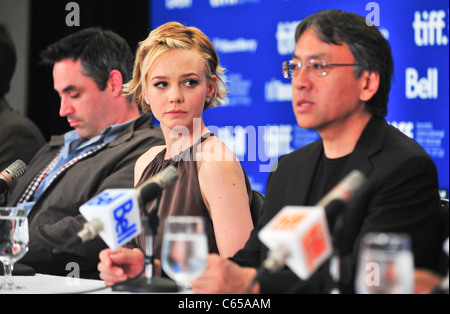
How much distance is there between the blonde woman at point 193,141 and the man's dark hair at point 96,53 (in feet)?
3.00

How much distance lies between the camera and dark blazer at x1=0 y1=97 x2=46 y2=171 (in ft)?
13.6

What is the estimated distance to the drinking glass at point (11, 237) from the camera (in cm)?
→ 216

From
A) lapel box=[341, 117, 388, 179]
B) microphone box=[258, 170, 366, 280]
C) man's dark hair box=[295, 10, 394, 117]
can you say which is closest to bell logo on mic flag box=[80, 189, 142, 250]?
microphone box=[258, 170, 366, 280]

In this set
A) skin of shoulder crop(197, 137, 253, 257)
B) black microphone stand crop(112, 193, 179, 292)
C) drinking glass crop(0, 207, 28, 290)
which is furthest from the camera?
skin of shoulder crop(197, 137, 253, 257)

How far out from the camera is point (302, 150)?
248 centimetres

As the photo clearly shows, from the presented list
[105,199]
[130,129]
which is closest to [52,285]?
[105,199]

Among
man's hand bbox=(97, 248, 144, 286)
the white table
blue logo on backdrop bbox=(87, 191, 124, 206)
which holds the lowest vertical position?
the white table

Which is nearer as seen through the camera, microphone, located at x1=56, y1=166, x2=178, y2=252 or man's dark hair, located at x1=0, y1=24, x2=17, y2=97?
microphone, located at x1=56, y1=166, x2=178, y2=252

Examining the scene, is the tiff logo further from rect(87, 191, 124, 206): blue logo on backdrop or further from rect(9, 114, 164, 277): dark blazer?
rect(87, 191, 124, 206): blue logo on backdrop

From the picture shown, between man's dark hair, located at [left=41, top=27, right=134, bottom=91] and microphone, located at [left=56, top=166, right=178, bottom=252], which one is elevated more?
man's dark hair, located at [left=41, top=27, right=134, bottom=91]

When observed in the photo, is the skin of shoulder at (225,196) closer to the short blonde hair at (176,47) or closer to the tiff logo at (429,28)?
the short blonde hair at (176,47)

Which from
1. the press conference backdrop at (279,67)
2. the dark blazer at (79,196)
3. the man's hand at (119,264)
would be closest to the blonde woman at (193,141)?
the man's hand at (119,264)

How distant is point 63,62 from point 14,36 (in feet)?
7.89

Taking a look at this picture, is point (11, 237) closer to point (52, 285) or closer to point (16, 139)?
point (52, 285)
